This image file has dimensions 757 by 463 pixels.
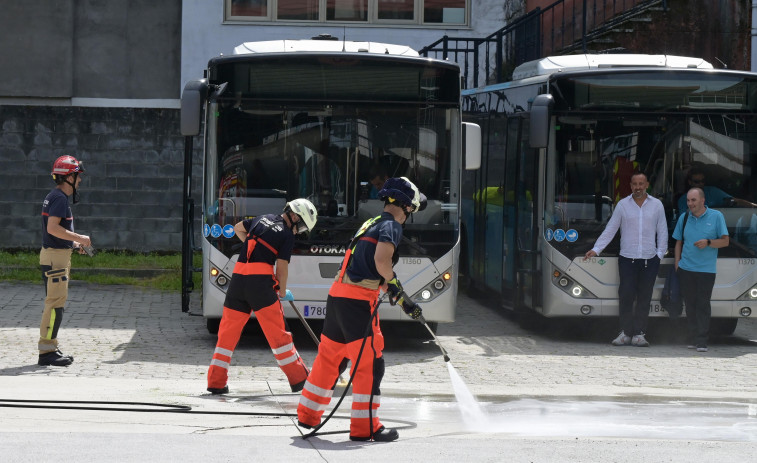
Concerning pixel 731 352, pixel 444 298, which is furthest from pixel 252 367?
pixel 731 352

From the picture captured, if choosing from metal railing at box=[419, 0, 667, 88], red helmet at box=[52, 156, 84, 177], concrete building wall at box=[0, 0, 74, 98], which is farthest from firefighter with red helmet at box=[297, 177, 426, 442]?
concrete building wall at box=[0, 0, 74, 98]

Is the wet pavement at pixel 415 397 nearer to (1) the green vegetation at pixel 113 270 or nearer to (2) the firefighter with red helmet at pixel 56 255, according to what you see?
(2) the firefighter with red helmet at pixel 56 255

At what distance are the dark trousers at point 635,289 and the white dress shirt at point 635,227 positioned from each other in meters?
0.09

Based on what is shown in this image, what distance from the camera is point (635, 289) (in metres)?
13.2

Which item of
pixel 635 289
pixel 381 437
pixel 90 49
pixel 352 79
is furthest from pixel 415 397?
pixel 90 49

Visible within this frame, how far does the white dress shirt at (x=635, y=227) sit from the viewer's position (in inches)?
512

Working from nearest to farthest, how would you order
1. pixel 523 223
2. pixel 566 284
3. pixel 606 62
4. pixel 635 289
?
pixel 635 289
pixel 566 284
pixel 523 223
pixel 606 62

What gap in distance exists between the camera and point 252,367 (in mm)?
11289

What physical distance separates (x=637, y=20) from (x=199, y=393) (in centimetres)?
1226

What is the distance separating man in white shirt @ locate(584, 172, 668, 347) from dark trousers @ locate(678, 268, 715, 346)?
0.36 metres

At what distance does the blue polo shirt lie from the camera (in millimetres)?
12898

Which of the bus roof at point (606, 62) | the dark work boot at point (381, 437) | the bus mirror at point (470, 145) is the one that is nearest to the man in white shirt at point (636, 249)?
the bus roof at point (606, 62)

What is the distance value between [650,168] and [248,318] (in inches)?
225

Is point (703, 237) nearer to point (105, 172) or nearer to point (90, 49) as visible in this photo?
point (105, 172)
